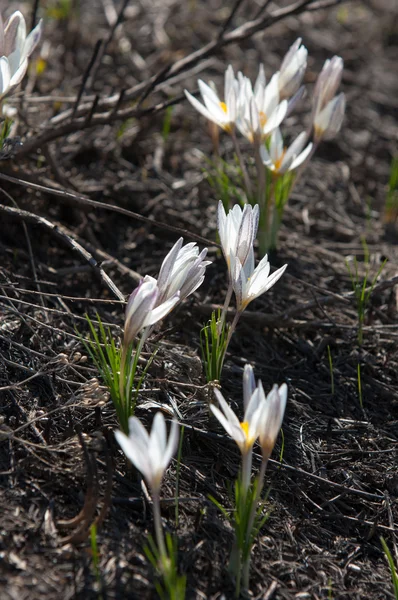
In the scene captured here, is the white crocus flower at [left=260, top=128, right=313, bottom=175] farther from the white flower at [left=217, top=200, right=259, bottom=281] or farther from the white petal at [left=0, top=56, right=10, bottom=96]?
the white petal at [left=0, top=56, right=10, bottom=96]

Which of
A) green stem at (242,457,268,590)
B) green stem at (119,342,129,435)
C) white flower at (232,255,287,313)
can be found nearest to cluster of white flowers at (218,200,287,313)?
white flower at (232,255,287,313)

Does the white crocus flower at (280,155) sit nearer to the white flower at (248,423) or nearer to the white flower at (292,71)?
the white flower at (292,71)

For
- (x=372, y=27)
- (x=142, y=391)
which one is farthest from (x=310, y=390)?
(x=372, y=27)

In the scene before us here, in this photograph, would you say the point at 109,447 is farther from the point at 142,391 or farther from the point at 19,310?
the point at 19,310

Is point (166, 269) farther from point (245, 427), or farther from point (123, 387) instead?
point (245, 427)

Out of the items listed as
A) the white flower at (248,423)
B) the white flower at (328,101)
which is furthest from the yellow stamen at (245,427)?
the white flower at (328,101)
